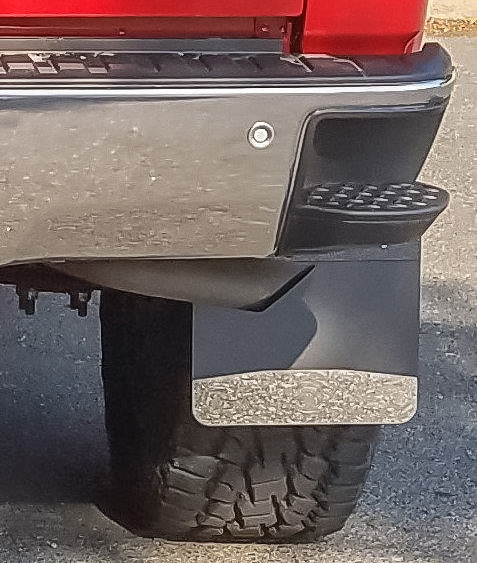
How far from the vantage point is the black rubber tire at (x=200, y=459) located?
6.93 ft

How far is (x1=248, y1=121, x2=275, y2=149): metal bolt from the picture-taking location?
1.50 meters

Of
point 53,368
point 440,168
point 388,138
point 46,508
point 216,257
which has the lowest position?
point 440,168

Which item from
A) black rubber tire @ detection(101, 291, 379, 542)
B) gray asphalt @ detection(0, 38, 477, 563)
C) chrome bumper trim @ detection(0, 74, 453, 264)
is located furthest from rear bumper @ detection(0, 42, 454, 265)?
gray asphalt @ detection(0, 38, 477, 563)

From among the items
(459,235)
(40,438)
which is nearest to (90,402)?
(40,438)

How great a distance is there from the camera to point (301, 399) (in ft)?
6.23

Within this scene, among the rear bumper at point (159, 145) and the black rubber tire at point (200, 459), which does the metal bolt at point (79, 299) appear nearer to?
the black rubber tire at point (200, 459)

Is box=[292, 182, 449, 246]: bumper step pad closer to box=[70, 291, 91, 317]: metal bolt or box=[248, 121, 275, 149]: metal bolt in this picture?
box=[248, 121, 275, 149]: metal bolt

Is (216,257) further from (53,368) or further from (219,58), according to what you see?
(53,368)

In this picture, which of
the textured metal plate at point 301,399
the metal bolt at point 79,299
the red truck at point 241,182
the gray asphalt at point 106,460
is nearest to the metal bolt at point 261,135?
the red truck at point 241,182

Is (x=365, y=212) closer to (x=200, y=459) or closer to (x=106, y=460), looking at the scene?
(x=200, y=459)

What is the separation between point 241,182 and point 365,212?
0.18 metres

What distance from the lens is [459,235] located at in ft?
14.4

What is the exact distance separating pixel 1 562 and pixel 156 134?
1.10 m

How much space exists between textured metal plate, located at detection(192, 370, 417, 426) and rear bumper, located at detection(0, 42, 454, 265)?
1.15ft
